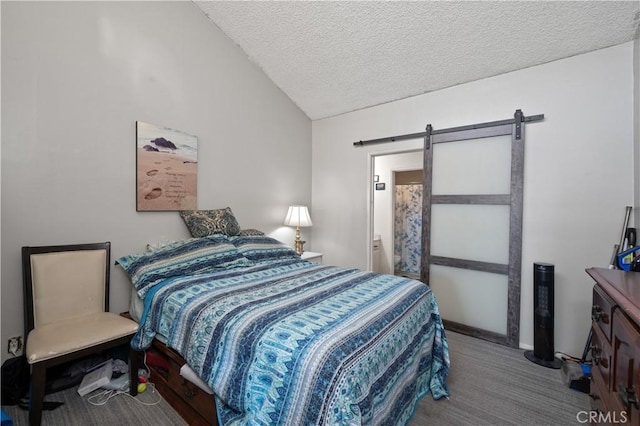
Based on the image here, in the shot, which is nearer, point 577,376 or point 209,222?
point 577,376

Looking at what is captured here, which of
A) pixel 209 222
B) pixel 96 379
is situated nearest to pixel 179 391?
pixel 96 379

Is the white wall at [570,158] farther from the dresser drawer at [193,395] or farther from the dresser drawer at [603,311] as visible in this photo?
the dresser drawer at [193,395]

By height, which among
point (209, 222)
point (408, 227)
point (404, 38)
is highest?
point (404, 38)

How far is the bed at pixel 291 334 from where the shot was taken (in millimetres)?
1077

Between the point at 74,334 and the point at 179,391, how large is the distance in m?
0.74

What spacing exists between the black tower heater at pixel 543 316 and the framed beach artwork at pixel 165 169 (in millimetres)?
3340

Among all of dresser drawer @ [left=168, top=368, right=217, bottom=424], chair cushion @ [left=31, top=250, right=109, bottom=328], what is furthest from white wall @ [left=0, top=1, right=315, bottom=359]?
dresser drawer @ [left=168, top=368, right=217, bottom=424]

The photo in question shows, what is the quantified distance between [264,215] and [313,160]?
1280 mm

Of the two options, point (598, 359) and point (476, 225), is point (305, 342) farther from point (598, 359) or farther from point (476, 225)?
point (476, 225)

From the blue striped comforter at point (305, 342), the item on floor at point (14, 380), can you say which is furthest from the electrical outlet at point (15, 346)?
the blue striped comforter at point (305, 342)

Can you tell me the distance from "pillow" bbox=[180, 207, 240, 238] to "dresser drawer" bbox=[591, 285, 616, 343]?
281cm

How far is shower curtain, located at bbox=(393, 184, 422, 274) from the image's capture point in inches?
212

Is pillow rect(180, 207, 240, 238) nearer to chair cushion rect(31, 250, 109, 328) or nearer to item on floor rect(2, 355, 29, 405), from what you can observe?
chair cushion rect(31, 250, 109, 328)

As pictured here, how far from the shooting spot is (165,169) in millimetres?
2625
